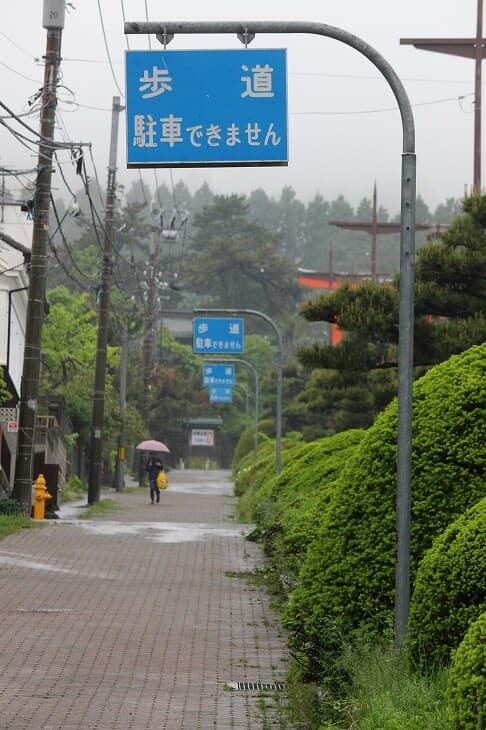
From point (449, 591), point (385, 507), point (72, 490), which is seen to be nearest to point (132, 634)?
point (385, 507)

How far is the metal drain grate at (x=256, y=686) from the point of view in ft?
36.9

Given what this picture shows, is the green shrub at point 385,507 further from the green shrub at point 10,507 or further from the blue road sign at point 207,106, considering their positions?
the green shrub at point 10,507

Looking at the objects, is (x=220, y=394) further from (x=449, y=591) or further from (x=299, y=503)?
(x=449, y=591)

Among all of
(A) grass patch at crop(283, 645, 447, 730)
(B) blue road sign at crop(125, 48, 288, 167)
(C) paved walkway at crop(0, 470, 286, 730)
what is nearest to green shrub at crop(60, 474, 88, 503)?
(C) paved walkway at crop(0, 470, 286, 730)

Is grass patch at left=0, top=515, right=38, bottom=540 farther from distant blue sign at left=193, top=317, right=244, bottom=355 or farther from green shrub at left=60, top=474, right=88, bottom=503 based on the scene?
distant blue sign at left=193, top=317, right=244, bottom=355

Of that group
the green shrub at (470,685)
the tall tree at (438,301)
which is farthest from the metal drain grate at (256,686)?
the tall tree at (438,301)

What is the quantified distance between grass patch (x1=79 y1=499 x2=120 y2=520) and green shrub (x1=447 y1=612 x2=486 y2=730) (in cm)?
2836

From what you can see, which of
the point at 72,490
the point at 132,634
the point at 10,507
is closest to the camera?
the point at 132,634

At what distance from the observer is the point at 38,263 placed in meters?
29.6

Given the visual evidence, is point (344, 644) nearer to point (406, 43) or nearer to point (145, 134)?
point (145, 134)

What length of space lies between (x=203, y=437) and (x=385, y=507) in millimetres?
92756

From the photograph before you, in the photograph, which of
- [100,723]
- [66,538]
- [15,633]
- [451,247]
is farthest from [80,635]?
[451,247]

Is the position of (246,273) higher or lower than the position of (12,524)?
higher

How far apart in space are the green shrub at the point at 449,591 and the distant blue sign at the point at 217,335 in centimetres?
4053
